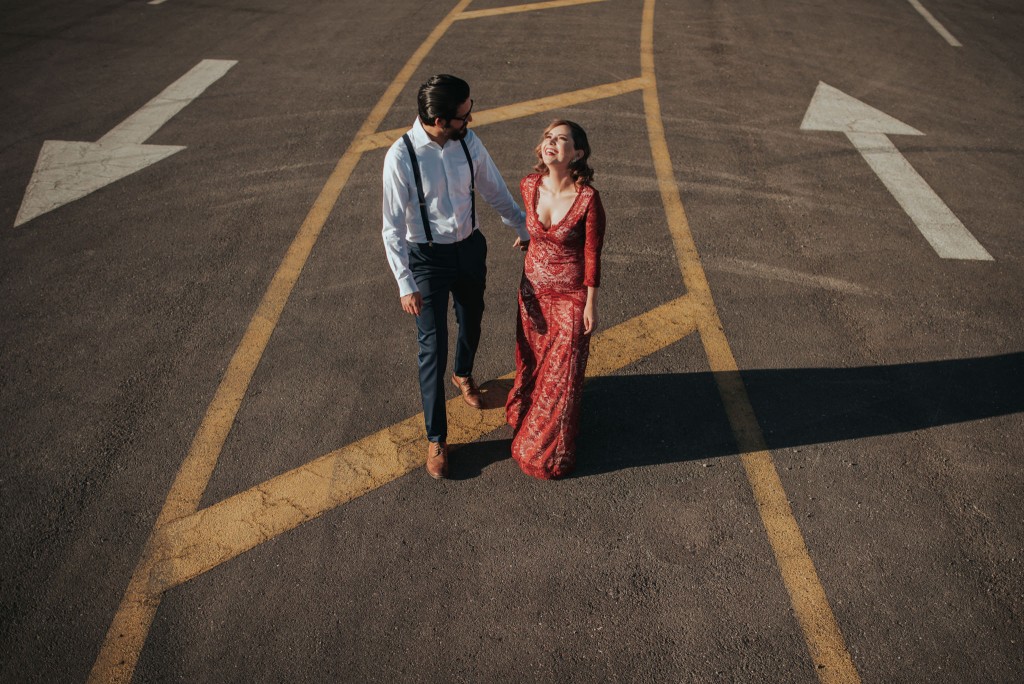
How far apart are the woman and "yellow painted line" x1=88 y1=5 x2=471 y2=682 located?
180cm

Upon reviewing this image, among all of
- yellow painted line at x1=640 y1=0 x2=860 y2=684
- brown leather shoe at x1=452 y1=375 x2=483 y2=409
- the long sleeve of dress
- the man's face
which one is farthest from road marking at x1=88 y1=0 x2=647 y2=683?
yellow painted line at x1=640 y1=0 x2=860 y2=684

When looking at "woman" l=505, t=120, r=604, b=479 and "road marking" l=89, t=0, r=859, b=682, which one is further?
"woman" l=505, t=120, r=604, b=479

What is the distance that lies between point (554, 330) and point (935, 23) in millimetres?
10914

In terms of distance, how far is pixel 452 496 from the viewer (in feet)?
13.2

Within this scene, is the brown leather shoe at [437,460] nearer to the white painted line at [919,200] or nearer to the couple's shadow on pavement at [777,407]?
the couple's shadow on pavement at [777,407]

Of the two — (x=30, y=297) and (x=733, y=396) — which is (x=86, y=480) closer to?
(x=30, y=297)

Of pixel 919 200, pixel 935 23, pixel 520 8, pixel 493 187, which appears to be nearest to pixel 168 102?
pixel 520 8

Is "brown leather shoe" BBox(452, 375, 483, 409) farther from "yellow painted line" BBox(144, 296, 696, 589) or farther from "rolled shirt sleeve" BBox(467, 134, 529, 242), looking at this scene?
"rolled shirt sleeve" BBox(467, 134, 529, 242)

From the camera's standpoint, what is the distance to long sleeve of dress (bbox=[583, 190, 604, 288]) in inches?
142

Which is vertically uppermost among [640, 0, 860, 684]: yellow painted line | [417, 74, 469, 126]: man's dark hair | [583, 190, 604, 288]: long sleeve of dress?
[417, 74, 469, 126]: man's dark hair

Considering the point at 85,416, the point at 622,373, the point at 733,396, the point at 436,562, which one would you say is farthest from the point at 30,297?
the point at 733,396

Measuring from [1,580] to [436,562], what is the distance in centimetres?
212

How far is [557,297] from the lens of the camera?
3.96m

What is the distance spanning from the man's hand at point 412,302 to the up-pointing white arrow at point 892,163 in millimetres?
4618
